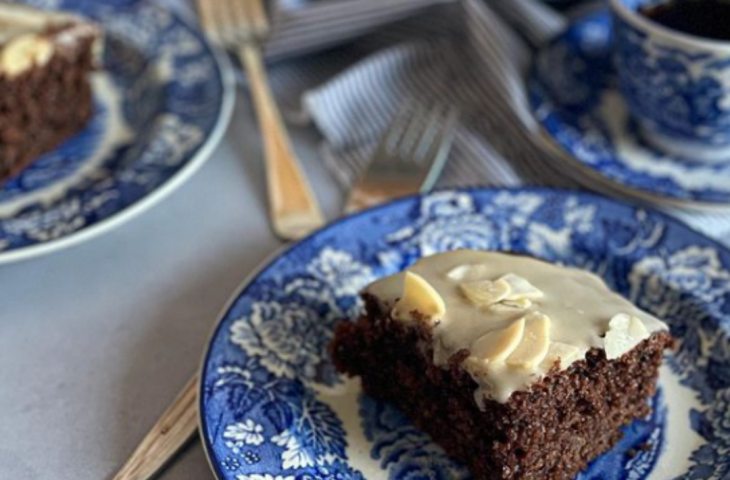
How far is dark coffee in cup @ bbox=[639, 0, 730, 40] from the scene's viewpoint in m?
1.90

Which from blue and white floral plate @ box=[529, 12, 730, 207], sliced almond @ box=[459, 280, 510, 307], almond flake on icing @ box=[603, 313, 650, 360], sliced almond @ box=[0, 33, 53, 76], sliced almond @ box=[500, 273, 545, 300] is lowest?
blue and white floral plate @ box=[529, 12, 730, 207]

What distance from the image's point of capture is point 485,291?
1.36 m

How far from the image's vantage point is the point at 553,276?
1.44 meters

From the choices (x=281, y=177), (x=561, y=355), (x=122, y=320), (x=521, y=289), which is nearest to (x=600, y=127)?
(x=281, y=177)

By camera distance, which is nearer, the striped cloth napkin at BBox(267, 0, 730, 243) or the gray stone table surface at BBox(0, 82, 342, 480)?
the gray stone table surface at BBox(0, 82, 342, 480)

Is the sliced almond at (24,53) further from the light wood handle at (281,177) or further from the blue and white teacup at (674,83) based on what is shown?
the blue and white teacup at (674,83)

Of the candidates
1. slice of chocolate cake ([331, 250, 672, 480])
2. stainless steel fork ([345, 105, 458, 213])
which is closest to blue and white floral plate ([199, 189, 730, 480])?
slice of chocolate cake ([331, 250, 672, 480])

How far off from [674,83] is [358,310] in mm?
757

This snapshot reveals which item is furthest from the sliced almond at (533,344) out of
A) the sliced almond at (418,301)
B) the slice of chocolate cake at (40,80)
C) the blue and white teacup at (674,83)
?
the slice of chocolate cake at (40,80)

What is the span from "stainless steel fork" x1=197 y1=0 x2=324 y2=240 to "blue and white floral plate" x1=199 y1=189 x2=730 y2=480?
8.4 inches

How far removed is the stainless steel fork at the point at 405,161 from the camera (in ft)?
6.23

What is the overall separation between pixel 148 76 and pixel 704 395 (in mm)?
1349

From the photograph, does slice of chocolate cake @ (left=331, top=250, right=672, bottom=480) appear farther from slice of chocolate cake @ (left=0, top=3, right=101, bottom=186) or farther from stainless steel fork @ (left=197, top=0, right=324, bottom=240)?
slice of chocolate cake @ (left=0, top=3, right=101, bottom=186)

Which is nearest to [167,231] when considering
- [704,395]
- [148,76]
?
[148,76]
